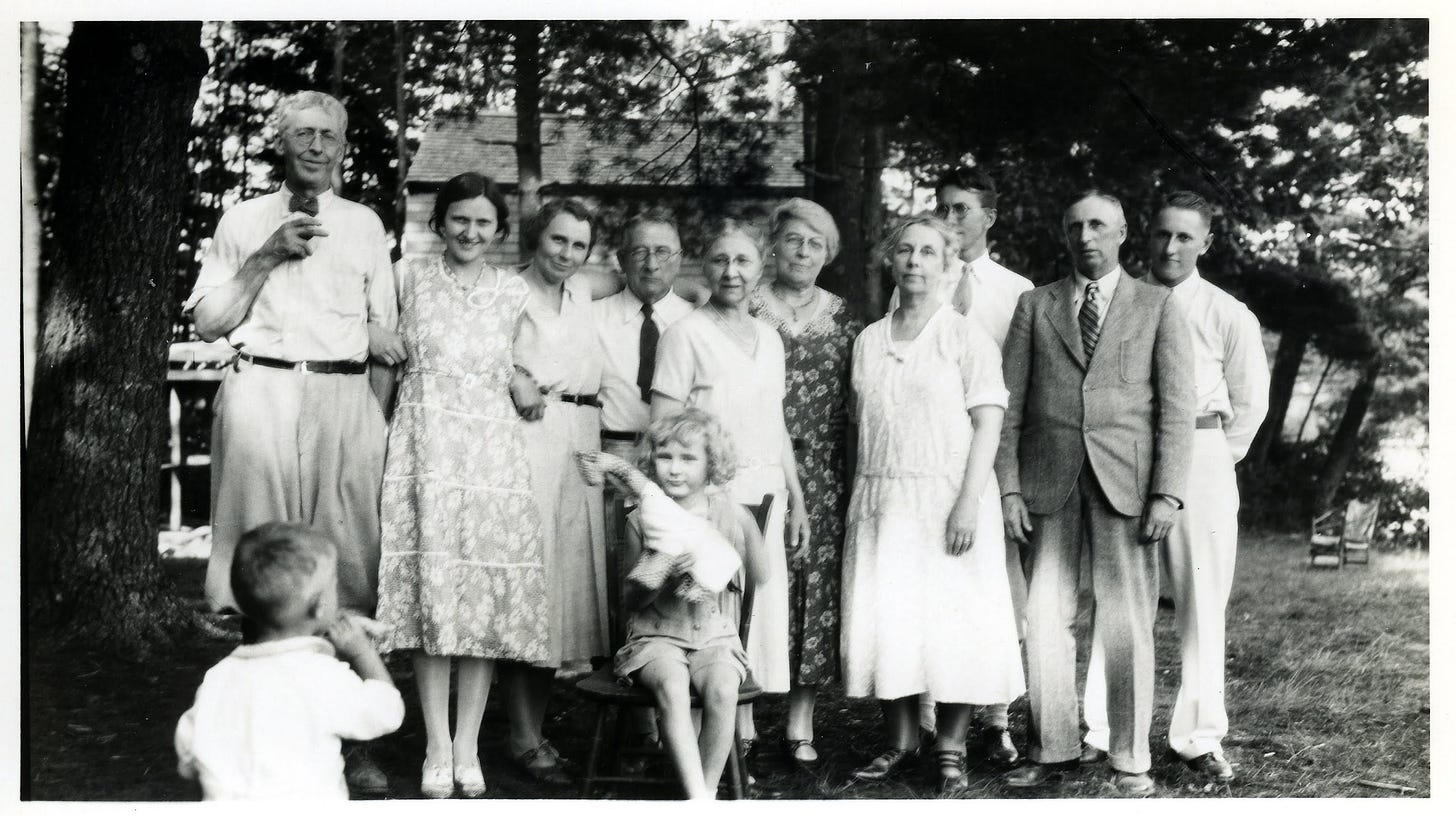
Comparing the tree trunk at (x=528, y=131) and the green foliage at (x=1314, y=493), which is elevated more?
the tree trunk at (x=528, y=131)

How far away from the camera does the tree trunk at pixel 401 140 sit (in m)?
5.59

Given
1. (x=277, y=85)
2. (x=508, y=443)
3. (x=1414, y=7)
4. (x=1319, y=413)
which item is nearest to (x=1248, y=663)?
(x=1319, y=413)

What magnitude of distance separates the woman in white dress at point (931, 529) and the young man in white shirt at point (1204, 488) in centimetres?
49

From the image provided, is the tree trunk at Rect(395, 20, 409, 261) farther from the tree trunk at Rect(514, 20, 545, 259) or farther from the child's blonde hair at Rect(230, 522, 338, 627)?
the child's blonde hair at Rect(230, 522, 338, 627)

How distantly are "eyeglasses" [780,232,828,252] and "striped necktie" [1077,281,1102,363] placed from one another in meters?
0.91

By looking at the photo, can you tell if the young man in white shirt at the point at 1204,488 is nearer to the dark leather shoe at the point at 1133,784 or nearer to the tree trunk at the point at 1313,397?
the dark leather shoe at the point at 1133,784

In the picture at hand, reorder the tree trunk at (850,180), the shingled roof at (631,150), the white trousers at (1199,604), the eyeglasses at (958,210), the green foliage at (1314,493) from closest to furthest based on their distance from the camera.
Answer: the white trousers at (1199,604), the eyeglasses at (958,210), the green foliage at (1314,493), the shingled roof at (631,150), the tree trunk at (850,180)

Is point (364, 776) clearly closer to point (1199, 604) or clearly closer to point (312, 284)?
point (312, 284)

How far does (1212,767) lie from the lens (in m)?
4.82

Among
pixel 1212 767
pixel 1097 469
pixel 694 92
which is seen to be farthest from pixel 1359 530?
pixel 694 92

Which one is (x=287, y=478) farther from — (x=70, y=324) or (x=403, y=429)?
(x=70, y=324)

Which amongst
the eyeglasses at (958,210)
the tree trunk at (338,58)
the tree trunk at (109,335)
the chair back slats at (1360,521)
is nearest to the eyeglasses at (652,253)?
the eyeglasses at (958,210)

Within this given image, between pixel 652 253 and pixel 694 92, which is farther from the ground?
pixel 694 92

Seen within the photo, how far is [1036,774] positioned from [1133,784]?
31 centimetres
